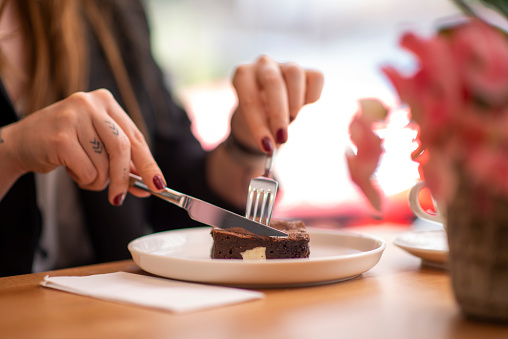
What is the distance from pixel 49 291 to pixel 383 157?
0.43 meters

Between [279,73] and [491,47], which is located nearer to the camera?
[491,47]

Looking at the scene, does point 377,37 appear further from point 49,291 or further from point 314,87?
point 49,291

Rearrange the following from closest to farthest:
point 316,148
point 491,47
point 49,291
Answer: point 491,47 < point 49,291 < point 316,148

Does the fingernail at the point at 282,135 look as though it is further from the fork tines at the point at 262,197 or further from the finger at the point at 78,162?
the finger at the point at 78,162

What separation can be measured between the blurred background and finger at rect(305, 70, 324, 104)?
2.62 m

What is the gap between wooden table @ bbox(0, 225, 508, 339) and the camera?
0.43 metres

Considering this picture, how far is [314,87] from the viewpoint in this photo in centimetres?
93

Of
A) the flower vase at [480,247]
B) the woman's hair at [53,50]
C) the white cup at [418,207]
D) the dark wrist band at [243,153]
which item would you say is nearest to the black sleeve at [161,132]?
the woman's hair at [53,50]

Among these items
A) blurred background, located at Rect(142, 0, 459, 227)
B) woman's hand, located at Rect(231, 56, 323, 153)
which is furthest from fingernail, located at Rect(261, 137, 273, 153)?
blurred background, located at Rect(142, 0, 459, 227)

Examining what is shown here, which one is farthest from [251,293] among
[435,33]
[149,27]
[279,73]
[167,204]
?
[149,27]

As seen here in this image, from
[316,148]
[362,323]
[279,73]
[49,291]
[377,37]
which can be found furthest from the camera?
[377,37]

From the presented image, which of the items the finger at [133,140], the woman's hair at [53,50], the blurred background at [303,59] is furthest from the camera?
the blurred background at [303,59]

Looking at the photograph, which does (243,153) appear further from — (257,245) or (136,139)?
(257,245)

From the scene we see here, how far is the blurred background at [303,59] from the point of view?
12.3 ft
